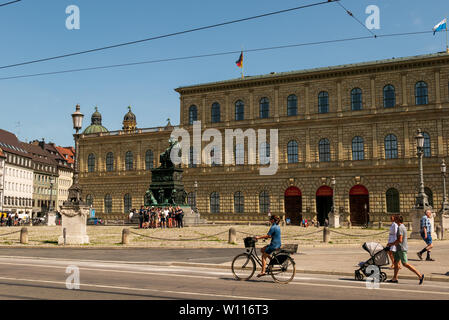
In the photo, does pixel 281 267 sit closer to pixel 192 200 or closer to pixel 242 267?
pixel 242 267

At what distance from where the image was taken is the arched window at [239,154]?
58.4 meters

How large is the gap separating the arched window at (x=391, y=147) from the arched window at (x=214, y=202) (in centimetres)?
2096

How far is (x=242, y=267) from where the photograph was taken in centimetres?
1251

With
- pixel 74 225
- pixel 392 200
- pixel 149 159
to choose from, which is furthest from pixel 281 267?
pixel 149 159

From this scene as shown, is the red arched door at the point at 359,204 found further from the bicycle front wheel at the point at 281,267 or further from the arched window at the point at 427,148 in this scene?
the bicycle front wheel at the point at 281,267

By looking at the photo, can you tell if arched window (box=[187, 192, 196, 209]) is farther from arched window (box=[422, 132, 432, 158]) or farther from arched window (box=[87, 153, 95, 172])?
arched window (box=[422, 132, 432, 158])

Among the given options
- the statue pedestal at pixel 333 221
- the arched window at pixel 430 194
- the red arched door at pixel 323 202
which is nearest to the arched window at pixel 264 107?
the red arched door at pixel 323 202

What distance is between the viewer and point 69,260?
57.2ft

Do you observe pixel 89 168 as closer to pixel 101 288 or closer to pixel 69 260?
pixel 69 260

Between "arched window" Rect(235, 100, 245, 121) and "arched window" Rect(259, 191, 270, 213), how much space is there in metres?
10.1

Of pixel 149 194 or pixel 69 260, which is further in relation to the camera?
pixel 149 194
